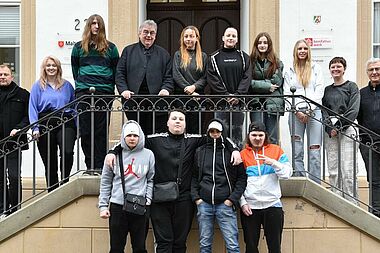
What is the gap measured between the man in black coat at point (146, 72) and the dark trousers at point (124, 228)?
51.6 inches

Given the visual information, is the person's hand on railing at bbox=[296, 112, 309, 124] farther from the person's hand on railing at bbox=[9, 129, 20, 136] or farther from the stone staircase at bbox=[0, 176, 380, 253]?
the person's hand on railing at bbox=[9, 129, 20, 136]

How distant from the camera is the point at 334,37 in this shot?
9.99m

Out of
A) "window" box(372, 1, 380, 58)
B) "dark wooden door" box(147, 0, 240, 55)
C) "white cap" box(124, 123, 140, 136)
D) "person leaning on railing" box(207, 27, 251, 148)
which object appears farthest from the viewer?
"dark wooden door" box(147, 0, 240, 55)

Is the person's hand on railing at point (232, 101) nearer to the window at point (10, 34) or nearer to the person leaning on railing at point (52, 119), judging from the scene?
the person leaning on railing at point (52, 119)

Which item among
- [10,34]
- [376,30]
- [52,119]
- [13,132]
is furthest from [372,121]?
[10,34]

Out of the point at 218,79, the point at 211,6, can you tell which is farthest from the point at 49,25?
the point at 218,79

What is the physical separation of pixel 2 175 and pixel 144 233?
220 cm

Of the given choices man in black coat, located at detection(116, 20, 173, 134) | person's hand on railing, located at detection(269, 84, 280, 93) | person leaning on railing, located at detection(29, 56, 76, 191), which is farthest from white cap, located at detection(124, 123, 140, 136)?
person's hand on railing, located at detection(269, 84, 280, 93)

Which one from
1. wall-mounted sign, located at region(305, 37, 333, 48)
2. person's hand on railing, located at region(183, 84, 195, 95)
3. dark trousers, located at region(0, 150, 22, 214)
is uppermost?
wall-mounted sign, located at region(305, 37, 333, 48)

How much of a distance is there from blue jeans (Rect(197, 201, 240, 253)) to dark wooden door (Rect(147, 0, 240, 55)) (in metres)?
4.27

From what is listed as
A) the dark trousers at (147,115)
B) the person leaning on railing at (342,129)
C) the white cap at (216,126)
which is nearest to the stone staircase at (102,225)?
the person leaning on railing at (342,129)

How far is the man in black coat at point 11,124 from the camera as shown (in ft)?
27.3

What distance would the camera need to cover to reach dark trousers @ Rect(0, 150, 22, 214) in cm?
828

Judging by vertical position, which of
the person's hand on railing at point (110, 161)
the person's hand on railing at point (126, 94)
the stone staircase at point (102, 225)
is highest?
the person's hand on railing at point (126, 94)
